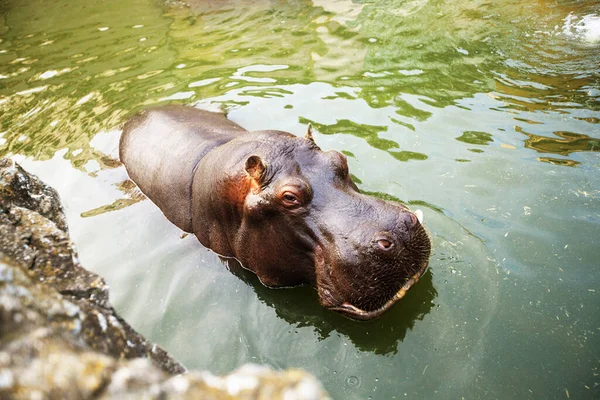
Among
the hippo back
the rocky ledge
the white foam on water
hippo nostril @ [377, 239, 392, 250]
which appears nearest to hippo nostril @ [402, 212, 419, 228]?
hippo nostril @ [377, 239, 392, 250]

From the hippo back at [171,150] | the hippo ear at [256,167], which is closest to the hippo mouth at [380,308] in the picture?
the hippo ear at [256,167]

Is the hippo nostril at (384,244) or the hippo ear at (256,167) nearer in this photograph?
the hippo nostril at (384,244)

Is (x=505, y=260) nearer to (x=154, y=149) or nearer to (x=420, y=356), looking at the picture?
(x=420, y=356)

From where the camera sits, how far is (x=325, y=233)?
295 cm

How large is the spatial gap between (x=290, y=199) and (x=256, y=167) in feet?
1.35

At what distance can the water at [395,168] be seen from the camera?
2910mm

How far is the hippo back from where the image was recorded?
4.39 metres

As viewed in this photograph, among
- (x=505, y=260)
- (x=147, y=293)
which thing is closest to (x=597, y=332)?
(x=505, y=260)

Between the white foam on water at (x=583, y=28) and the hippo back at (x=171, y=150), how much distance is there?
18.9 feet

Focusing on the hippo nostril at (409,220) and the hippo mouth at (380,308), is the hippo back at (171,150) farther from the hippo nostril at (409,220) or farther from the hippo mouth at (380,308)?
the hippo nostril at (409,220)

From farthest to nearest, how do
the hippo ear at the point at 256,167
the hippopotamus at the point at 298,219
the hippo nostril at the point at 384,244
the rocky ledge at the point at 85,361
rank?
1. the hippo ear at the point at 256,167
2. the hippopotamus at the point at 298,219
3. the hippo nostril at the point at 384,244
4. the rocky ledge at the point at 85,361

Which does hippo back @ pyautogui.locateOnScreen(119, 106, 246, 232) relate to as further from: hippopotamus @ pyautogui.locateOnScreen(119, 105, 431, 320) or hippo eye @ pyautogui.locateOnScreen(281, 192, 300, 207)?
hippo eye @ pyautogui.locateOnScreen(281, 192, 300, 207)

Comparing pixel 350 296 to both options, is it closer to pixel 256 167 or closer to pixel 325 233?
pixel 325 233

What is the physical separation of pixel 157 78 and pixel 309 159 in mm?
5387
